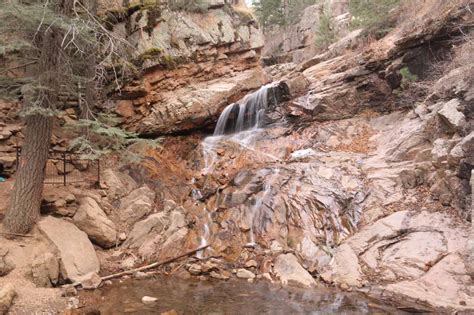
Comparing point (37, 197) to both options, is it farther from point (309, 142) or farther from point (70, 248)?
point (309, 142)

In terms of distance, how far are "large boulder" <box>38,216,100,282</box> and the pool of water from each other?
2.39 feet

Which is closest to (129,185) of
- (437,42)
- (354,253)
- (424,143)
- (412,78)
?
(354,253)

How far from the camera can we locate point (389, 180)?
9.26 meters

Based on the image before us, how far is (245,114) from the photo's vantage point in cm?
1430

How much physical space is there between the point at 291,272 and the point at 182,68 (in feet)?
30.5

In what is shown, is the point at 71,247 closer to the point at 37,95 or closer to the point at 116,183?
the point at 116,183

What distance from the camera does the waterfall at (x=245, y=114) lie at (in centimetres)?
1392

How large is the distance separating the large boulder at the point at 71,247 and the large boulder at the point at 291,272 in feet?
13.5

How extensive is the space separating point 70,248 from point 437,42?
46.1ft

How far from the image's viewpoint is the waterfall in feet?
45.7

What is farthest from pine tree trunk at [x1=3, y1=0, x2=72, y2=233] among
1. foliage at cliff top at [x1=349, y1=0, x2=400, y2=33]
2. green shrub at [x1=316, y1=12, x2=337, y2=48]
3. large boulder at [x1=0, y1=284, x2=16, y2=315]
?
green shrub at [x1=316, y1=12, x2=337, y2=48]

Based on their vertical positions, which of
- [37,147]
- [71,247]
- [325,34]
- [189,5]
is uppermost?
[325,34]

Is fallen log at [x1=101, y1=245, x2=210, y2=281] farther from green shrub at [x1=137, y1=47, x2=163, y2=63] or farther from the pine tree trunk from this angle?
green shrub at [x1=137, y1=47, x2=163, y2=63]

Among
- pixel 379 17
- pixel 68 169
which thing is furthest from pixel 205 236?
pixel 379 17
